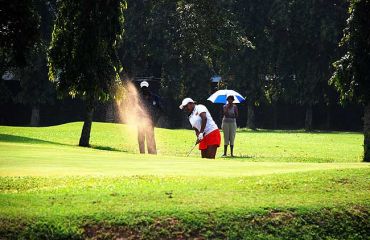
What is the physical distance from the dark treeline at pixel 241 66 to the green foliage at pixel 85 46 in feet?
57.4

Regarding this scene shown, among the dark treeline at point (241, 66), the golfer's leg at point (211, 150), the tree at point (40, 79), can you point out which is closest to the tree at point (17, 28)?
the golfer's leg at point (211, 150)

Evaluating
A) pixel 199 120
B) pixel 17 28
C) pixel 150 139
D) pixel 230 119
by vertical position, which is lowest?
pixel 150 139

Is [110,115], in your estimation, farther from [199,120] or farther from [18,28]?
[18,28]

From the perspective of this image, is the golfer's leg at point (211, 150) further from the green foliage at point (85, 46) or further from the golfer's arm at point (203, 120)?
the green foliage at point (85, 46)

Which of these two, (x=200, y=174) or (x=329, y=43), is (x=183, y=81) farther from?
(x=200, y=174)

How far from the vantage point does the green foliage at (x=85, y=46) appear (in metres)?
24.7

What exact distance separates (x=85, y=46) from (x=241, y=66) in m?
29.5

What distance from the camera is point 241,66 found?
53.1 meters

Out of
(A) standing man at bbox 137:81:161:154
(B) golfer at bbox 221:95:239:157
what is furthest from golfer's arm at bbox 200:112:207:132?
(B) golfer at bbox 221:95:239:157

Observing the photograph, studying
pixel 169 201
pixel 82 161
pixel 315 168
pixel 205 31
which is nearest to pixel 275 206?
pixel 169 201

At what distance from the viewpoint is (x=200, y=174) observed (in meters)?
11.4

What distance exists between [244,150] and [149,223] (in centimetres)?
2049

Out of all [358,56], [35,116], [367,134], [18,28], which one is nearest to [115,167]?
[18,28]

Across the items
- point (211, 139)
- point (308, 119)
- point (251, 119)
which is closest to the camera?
point (211, 139)
